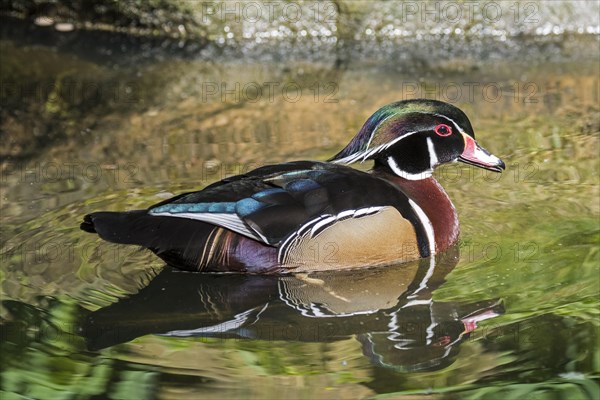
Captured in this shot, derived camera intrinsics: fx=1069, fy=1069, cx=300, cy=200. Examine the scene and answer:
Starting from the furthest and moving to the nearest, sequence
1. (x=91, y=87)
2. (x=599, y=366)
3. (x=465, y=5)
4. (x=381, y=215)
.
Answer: (x=465, y=5), (x=91, y=87), (x=381, y=215), (x=599, y=366)

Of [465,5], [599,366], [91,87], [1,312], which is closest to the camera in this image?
[599,366]

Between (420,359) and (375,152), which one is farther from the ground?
(375,152)

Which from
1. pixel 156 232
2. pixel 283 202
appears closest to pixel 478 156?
pixel 283 202

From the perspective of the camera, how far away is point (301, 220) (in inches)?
193

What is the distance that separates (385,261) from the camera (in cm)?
513

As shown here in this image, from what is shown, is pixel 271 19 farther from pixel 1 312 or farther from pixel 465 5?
pixel 1 312

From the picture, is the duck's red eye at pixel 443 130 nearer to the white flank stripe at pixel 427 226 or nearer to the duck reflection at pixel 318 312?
the white flank stripe at pixel 427 226

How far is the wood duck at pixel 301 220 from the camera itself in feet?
16.0

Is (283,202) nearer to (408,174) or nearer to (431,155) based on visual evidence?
(408,174)

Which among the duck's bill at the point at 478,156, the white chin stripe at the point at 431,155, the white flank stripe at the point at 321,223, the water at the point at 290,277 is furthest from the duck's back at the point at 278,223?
the duck's bill at the point at 478,156

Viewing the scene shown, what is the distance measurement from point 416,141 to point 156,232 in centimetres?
144

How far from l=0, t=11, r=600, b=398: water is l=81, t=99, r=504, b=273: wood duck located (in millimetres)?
117

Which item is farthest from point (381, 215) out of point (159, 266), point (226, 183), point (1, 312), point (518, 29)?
point (518, 29)

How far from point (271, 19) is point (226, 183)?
4045mm
